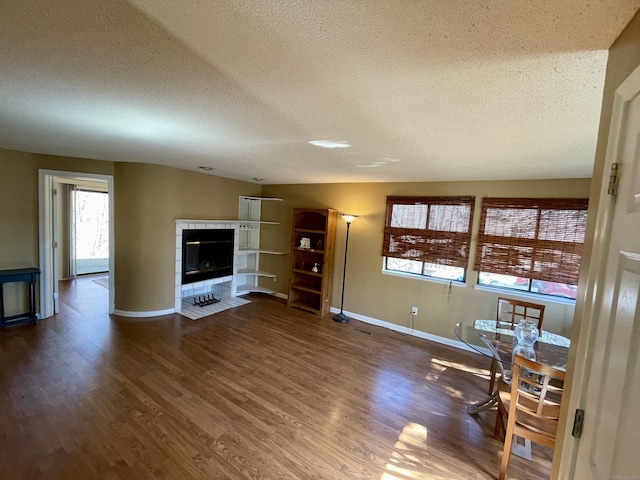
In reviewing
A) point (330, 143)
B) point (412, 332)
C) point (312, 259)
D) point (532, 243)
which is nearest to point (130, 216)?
point (312, 259)

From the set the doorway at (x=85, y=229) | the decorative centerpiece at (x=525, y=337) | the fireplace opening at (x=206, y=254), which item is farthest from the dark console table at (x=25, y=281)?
the decorative centerpiece at (x=525, y=337)

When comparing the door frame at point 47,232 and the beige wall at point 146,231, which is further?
the beige wall at point 146,231

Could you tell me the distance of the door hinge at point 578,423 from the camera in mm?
855

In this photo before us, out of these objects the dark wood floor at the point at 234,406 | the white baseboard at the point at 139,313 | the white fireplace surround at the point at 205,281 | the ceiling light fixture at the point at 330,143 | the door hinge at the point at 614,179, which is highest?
the ceiling light fixture at the point at 330,143

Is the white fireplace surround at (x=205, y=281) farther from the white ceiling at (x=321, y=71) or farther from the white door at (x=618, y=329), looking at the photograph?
the white door at (x=618, y=329)

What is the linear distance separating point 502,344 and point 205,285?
451 centimetres

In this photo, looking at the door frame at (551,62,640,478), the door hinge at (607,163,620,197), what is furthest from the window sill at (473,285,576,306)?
the door hinge at (607,163,620,197)

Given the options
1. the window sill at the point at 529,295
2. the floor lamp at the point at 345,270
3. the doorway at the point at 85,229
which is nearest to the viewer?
the window sill at the point at 529,295

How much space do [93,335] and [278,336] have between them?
2.37 meters

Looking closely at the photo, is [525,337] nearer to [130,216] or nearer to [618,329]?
[618,329]

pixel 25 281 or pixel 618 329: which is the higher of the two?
pixel 618 329

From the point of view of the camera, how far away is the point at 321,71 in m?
1.16

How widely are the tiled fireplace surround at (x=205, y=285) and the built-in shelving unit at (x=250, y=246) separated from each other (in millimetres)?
249

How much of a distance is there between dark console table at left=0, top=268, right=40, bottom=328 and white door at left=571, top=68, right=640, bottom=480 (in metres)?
5.36
